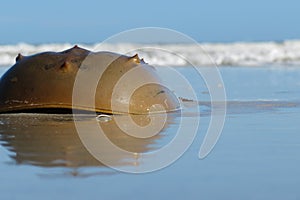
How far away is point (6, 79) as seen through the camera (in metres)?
5.22

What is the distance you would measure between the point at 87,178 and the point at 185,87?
5.78 meters

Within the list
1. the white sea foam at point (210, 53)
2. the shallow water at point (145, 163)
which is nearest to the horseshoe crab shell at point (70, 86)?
the shallow water at point (145, 163)

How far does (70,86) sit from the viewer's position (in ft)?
16.3

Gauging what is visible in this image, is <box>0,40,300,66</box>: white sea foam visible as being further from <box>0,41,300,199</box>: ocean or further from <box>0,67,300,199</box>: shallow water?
<box>0,67,300,199</box>: shallow water

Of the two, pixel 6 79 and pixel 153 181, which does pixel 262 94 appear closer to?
pixel 6 79

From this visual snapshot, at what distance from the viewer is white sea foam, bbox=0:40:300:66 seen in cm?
1825

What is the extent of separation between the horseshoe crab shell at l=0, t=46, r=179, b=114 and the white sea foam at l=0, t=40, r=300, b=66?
9.81m

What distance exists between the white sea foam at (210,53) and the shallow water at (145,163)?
1068cm

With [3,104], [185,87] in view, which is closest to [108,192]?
[3,104]

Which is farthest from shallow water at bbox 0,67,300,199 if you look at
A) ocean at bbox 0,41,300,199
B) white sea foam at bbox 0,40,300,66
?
white sea foam at bbox 0,40,300,66

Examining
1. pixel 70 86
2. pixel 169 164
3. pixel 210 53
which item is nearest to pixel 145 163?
pixel 169 164

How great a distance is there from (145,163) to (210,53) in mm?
18484

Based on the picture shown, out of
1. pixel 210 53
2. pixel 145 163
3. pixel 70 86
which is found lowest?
pixel 145 163

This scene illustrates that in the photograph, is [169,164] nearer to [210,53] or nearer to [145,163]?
[145,163]
